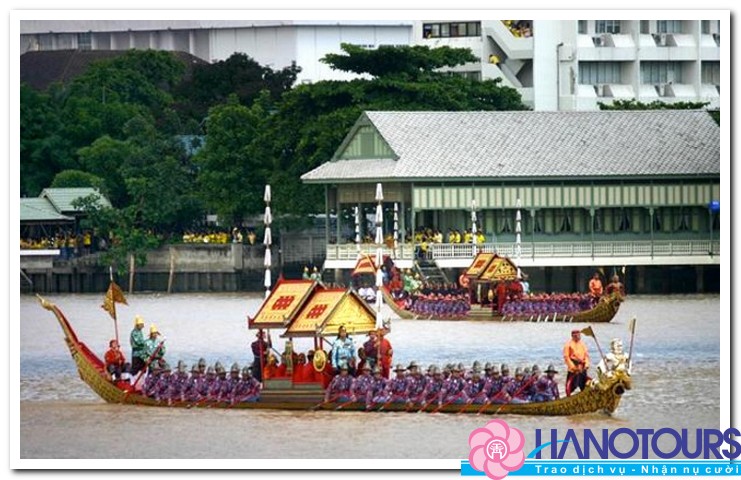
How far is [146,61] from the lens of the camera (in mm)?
102375

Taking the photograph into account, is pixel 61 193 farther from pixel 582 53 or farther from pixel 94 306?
pixel 582 53

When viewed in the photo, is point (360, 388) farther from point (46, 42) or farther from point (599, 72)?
point (46, 42)

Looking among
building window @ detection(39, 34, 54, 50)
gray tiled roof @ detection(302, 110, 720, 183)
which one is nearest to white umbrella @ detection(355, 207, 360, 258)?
gray tiled roof @ detection(302, 110, 720, 183)

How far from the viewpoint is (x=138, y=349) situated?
48938 mm

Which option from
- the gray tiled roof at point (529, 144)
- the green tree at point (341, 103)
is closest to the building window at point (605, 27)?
the green tree at point (341, 103)

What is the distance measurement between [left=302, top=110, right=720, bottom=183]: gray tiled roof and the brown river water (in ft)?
23.0

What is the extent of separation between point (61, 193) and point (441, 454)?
151ft

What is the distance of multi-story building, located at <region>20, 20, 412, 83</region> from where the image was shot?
94062 mm

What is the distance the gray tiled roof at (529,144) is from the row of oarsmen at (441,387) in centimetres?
3532

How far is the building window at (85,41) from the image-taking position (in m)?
101

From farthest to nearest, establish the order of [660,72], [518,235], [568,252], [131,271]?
1. [660,72]
2. [131,271]
3. [568,252]
4. [518,235]

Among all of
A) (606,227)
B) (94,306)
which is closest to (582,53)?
(606,227)

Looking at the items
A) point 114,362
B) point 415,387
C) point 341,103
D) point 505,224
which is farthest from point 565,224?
point 415,387

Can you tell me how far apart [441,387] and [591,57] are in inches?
2027
